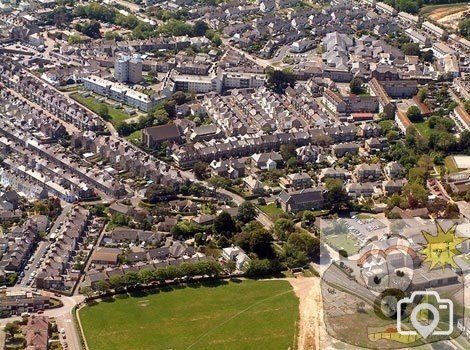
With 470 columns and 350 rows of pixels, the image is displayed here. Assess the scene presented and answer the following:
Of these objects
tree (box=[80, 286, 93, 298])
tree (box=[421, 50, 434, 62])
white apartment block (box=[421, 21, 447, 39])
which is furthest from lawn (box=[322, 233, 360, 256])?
white apartment block (box=[421, 21, 447, 39])

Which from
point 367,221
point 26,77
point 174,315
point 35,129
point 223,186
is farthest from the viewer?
point 26,77

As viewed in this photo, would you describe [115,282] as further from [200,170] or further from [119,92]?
[119,92]

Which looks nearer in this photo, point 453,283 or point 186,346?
point 186,346

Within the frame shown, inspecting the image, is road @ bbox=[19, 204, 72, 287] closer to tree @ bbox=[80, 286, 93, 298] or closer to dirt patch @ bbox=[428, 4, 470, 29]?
tree @ bbox=[80, 286, 93, 298]

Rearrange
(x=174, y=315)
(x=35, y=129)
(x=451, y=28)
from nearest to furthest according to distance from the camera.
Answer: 1. (x=174, y=315)
2. (x=35, y=129)
3. (x=451, y=28)

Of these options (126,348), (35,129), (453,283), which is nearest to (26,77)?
(35,129)

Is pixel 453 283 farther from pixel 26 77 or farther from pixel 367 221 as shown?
pixel 26 77
